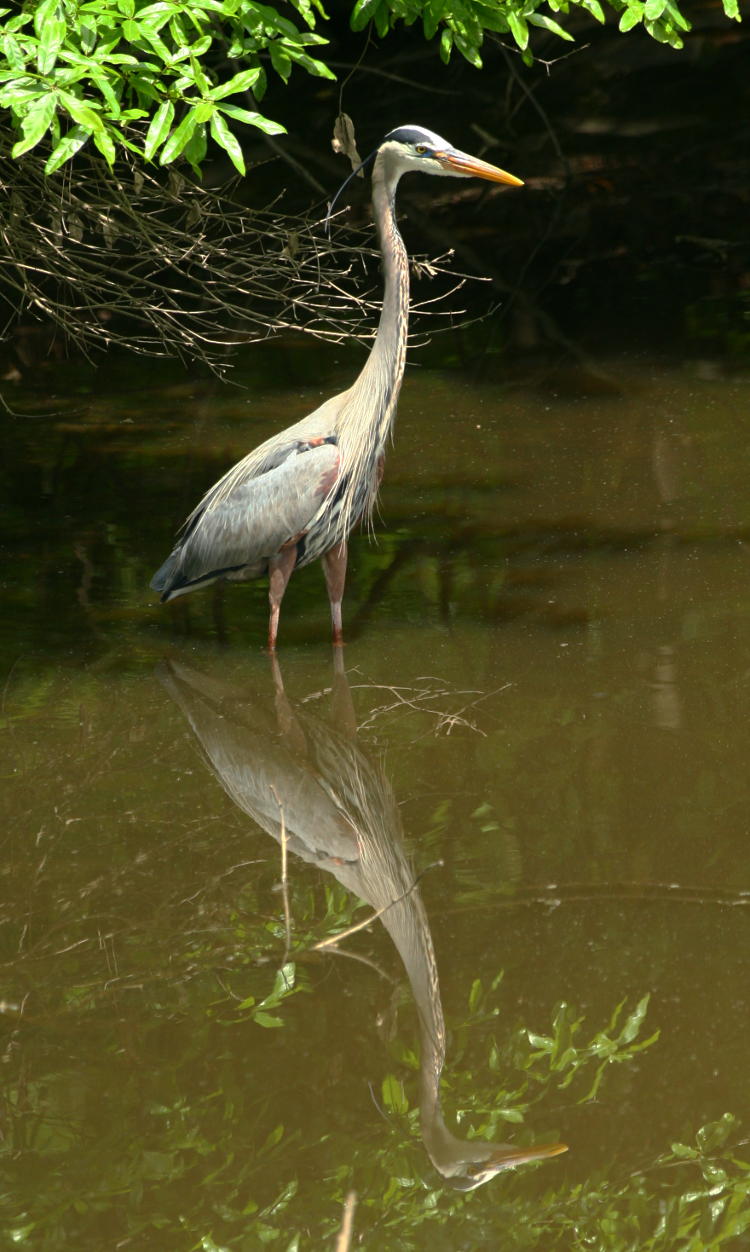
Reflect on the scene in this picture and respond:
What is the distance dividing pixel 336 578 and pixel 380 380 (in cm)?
78

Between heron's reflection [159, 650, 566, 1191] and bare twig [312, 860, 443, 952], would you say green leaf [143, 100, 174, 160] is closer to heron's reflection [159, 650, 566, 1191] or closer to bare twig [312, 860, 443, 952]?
heron's reflection [159, 650, 566, 1191]

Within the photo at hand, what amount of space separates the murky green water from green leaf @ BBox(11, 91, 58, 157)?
204 cm

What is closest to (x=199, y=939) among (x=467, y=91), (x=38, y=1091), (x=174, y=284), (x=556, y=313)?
(x=38, y=1091)

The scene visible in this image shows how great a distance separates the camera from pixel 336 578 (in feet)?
20.6

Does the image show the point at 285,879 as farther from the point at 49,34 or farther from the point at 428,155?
the point at 428,155

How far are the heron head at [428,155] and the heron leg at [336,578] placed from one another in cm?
145

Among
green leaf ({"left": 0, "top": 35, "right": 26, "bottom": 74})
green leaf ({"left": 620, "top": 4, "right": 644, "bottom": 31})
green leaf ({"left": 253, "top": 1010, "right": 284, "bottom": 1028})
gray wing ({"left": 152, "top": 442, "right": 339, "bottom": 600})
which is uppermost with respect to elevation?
green leaf ({"left": 620, "top": 4, "right": 644, "bottom": 31})

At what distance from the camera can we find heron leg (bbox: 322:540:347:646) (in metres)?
6.24

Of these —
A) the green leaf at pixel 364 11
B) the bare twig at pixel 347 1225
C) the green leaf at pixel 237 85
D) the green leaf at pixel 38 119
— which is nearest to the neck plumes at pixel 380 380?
the green leaf at pixel 364 11

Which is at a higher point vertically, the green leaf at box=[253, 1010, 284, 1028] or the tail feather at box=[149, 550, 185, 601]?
the tail feather at box=[149, 550, 185, 601]

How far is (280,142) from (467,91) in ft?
11.2

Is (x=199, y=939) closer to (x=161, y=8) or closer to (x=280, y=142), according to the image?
(x=161, y=8)

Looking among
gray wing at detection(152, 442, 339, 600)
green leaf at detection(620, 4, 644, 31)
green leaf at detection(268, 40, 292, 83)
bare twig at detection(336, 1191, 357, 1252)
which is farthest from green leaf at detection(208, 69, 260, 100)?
bare twig at detection(336, 1191, 357, 1252)

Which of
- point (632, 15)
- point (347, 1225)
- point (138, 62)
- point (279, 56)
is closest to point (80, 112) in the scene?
point (138, 62)
